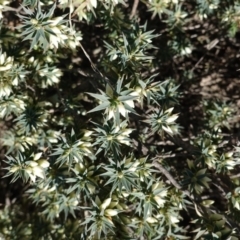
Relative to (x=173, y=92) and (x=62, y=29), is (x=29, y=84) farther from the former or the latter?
(x=173, y=92)

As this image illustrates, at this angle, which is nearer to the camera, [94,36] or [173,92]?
[173,92]

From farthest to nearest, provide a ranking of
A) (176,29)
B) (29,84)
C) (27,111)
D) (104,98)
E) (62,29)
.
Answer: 1. (176,29)
2. (29,84)
3. (27,111)
4. (62,29)
5. (104,98)

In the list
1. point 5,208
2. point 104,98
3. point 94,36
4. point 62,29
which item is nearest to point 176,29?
point 94,36

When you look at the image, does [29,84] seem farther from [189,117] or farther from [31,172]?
[189,117]

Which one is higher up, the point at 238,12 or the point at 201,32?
the point at 238,12

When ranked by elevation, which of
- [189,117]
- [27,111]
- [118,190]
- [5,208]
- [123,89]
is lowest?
[5,208]

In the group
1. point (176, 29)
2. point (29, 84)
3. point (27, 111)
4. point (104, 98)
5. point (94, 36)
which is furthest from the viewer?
point (94, 36)
